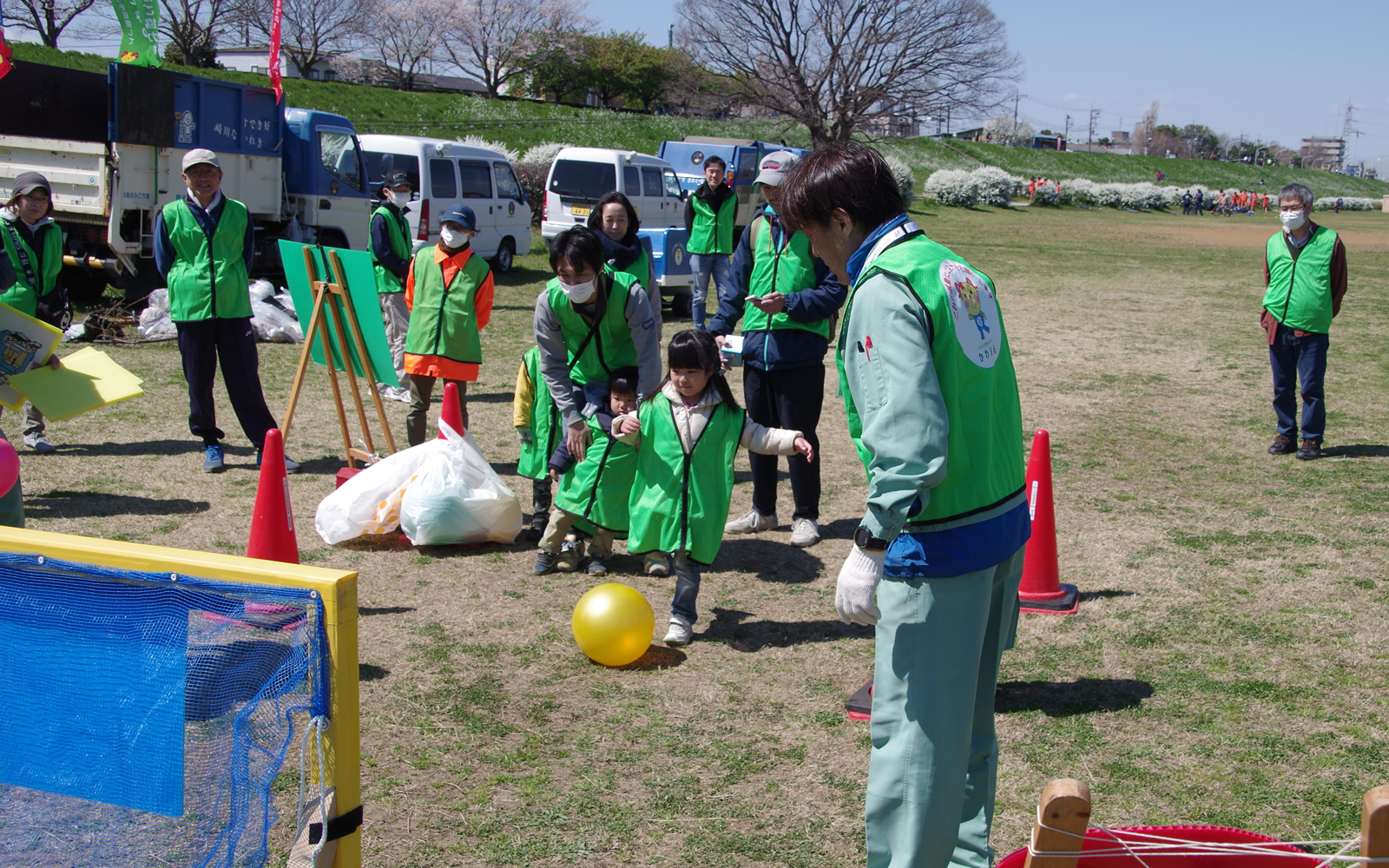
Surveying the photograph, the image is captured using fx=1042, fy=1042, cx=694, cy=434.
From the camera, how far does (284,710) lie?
1.95 metres

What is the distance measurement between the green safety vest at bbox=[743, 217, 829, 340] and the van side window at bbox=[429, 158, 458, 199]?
11364 millimetres

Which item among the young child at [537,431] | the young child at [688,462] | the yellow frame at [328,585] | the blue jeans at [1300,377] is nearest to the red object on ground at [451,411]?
the young child at [537,431]

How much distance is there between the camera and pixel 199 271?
254 inches

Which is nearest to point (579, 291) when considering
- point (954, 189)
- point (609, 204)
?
point (609, 204)

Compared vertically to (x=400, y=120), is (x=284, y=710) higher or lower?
lower

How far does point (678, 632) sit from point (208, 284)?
4.01 metres

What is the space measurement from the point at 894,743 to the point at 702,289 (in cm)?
1042

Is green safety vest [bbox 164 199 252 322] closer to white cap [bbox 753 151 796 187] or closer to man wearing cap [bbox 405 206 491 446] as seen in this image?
man wearing cap [bbox 405 206 491 446]

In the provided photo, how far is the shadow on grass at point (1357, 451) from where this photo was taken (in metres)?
7.88

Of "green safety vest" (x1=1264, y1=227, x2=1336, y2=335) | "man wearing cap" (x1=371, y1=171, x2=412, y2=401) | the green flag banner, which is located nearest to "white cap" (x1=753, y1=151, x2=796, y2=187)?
"green safety vest" (x1=1264, y1=227, x2=1336, y2=335)

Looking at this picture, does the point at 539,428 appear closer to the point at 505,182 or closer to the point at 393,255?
the point at 393,255

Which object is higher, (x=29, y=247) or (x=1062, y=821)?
(x=29, y=247)

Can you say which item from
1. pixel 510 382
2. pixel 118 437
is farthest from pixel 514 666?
pixel 510 382

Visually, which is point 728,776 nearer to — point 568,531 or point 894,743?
point 894,743
